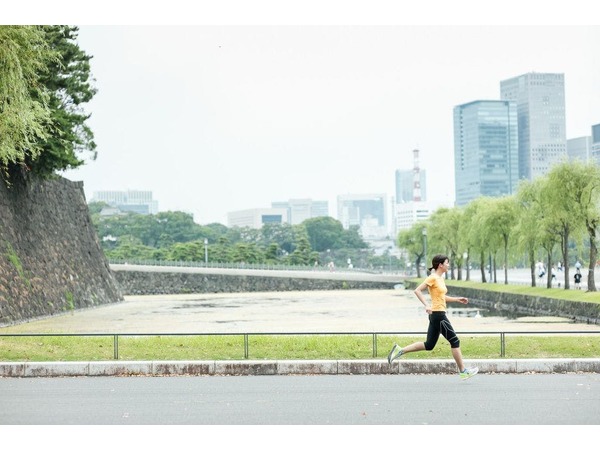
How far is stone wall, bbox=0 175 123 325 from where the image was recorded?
36.5m

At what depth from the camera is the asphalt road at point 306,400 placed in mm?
10125

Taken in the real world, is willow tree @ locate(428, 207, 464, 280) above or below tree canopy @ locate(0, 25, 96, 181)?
below

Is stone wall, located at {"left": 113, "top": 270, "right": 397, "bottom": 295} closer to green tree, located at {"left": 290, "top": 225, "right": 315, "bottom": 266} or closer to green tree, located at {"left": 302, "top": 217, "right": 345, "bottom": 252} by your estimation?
green tree, located at {"left": 290, "top": 225, "right": 315, "bottom": 266}

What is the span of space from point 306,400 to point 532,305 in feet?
116

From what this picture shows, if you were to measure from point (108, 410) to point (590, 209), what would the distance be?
1396 inches

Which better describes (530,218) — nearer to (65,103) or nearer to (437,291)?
(65,103)

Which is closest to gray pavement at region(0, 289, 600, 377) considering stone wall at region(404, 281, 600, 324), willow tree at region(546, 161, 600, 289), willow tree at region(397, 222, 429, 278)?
stone wall at region(404, 281, 600, 324)

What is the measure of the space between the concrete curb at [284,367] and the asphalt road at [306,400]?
1.16ft

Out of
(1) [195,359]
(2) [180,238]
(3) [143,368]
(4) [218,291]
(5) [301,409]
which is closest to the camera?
(5) [301,409]

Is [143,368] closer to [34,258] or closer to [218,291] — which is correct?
[34,258]

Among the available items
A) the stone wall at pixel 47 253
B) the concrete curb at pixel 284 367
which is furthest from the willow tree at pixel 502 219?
the concrete curb at pixel 284 367

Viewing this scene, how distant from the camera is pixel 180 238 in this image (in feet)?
497

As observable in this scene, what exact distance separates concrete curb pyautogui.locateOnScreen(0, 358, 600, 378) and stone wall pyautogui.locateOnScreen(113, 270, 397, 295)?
71.6 m

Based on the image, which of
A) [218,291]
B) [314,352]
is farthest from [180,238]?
[314,352]
